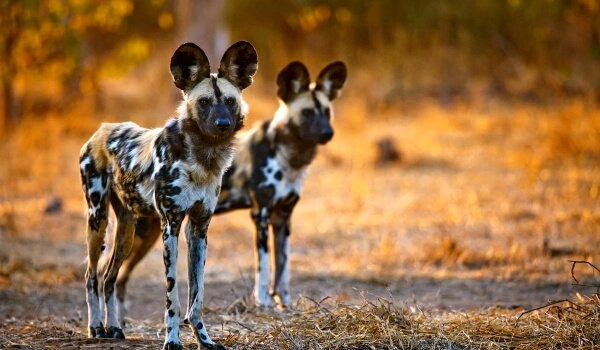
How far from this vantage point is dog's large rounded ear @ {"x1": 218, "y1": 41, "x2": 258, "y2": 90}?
4164mm

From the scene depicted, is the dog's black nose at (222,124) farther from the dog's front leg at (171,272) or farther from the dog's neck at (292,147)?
the dog's neck at (292,147)

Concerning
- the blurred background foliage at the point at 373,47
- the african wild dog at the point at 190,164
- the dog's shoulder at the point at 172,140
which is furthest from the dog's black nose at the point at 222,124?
the blurred background foliage at the point at 373,47

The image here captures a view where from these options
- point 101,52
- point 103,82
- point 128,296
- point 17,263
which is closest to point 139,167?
point 128,296

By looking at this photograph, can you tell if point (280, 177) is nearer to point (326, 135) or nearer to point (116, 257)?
point (326, 135)

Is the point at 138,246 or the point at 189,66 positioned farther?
the point at 138,246

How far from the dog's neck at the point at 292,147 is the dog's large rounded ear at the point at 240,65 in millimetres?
1648

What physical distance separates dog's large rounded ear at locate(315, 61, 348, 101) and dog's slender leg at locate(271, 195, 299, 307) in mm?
838

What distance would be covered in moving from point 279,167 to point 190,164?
182 centimetres

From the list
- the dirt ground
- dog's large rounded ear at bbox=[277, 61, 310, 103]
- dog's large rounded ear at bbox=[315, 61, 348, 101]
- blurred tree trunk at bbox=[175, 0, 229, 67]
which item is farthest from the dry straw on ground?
blurred tree trunk at bbox=[175, 0, 229, 67]

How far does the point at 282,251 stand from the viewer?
19.2ft

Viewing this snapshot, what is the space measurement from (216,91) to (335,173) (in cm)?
676

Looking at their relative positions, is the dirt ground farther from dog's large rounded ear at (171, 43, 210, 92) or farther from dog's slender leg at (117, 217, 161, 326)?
dog's large rounded ear at (171, 43, 210, 92)

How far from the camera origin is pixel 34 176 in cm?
1040

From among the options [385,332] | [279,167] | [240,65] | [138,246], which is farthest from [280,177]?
[385,332]
